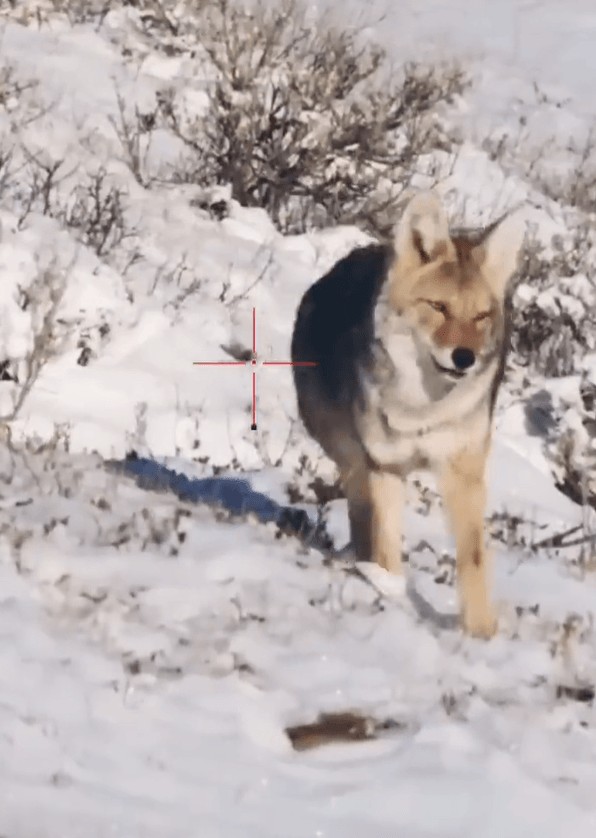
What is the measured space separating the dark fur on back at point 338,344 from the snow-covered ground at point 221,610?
0.53 metres

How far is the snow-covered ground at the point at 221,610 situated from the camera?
3.41 meters

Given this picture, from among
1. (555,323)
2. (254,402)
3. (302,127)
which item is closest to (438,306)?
(254,402)

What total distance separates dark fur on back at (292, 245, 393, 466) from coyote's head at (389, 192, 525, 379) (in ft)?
0.67

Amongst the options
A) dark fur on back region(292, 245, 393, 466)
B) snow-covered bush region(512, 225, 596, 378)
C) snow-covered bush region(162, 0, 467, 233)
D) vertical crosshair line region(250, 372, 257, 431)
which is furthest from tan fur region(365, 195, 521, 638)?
snow-covered bush region(162, 0, 467, 233)

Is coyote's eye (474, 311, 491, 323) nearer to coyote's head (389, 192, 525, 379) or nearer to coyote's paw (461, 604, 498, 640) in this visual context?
coyote's head (389, 192, 525, 379)

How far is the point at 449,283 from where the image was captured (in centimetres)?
501

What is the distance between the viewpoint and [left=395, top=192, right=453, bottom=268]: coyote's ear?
16.5 feet

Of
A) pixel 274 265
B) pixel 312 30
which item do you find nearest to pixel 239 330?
pixel 274 265

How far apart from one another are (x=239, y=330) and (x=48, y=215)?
171 cm

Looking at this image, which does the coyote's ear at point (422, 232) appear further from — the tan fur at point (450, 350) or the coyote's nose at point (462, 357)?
the coyote's nose at point (462, 357)

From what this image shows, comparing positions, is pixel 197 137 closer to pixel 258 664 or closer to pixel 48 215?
pixel 48 215

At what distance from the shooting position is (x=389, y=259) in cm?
527

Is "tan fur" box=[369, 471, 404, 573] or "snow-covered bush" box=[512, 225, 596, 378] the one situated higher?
"tan fur" box=[369, 471, 404, 573]

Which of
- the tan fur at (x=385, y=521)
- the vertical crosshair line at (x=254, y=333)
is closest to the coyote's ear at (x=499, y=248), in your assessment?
the tan fur at (x=385, y=521)
